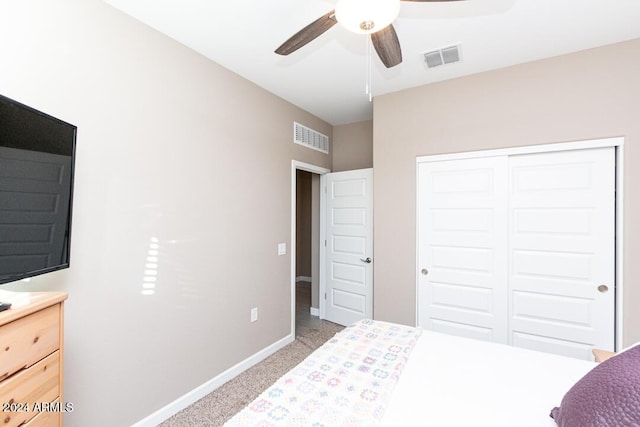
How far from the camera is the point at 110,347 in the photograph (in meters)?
1.75

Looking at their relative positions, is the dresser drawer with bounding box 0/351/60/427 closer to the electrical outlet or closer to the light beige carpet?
the light beige carpet

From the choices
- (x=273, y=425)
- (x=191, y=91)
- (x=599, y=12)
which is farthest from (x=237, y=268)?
(x=599, y=12)

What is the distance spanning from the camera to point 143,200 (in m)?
1.92

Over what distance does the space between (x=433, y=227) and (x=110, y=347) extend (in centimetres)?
274

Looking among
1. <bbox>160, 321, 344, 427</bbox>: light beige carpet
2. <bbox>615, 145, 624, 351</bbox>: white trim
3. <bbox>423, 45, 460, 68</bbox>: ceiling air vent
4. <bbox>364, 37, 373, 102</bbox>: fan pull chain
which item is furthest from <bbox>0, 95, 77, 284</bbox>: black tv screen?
<bbox>615, 145, 624, 351</bbox>: white trim

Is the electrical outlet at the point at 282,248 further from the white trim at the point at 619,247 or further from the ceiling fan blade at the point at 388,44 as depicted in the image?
the white trim at the point at 619,247

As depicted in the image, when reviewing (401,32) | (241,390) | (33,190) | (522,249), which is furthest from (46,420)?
(522,249)

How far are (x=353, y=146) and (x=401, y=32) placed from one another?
6.53 ft

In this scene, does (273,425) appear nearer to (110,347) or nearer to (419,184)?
(110,347)

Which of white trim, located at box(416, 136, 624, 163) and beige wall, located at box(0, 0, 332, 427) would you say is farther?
white trim, located at box(416, 136, 624, 163)

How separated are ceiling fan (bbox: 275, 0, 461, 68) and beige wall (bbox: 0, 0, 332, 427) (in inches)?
43.8

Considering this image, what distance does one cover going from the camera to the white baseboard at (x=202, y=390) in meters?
1.97

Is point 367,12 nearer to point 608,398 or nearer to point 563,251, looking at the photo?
point 608,398

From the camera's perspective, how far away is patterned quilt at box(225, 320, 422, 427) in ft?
3.57
